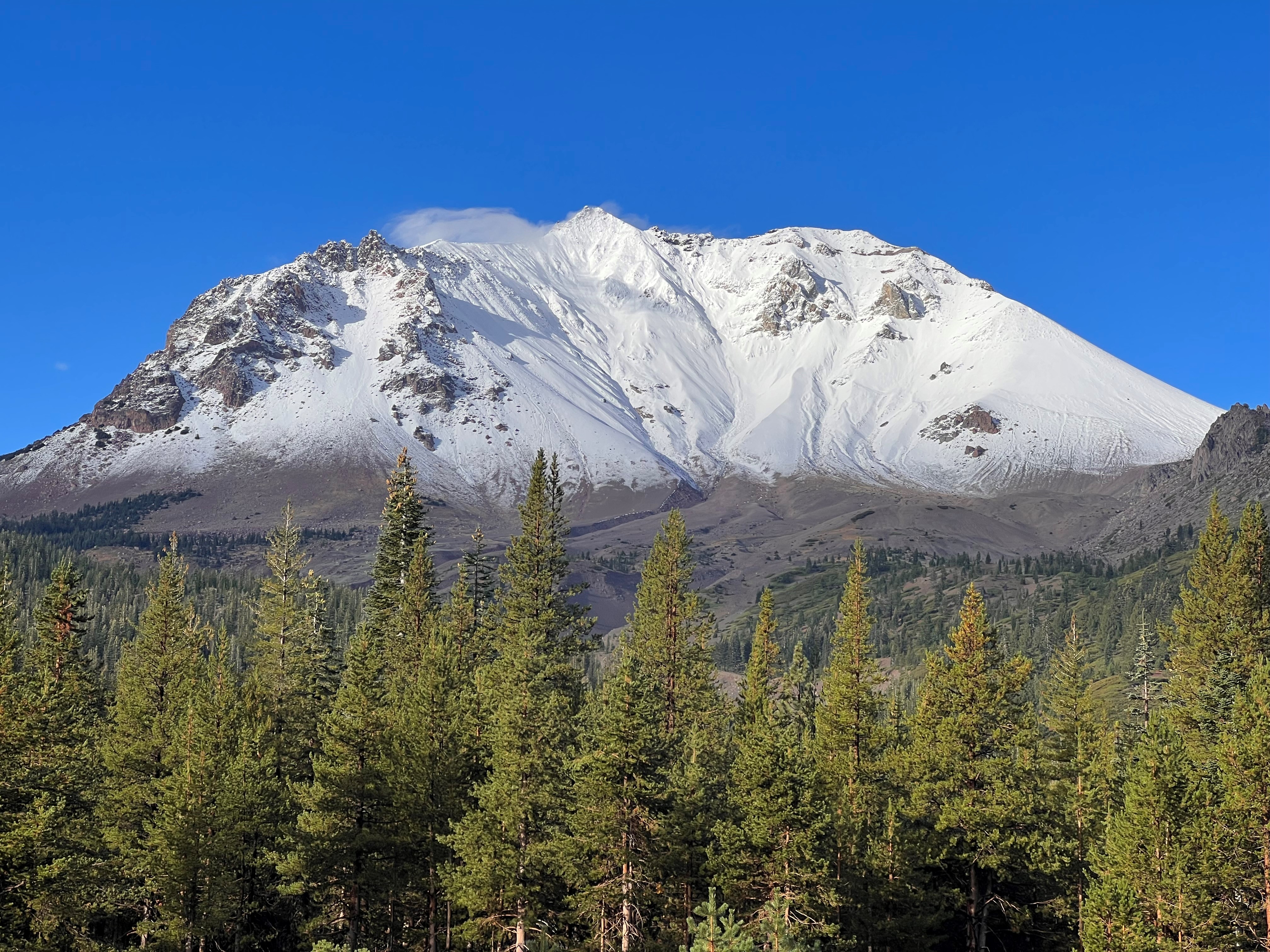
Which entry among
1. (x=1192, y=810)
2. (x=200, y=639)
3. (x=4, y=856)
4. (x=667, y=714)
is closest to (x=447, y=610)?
(x=200, y=639)

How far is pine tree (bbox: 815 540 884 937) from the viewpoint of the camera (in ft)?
156

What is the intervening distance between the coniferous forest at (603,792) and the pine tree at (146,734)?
0.19 m

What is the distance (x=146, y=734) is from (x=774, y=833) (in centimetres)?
2958

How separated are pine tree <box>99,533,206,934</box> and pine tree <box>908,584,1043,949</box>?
32.6m

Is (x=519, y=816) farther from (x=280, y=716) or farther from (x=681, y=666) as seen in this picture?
(x=280, y=716)

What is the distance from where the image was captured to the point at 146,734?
171 feet

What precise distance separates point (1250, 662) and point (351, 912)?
146 ft

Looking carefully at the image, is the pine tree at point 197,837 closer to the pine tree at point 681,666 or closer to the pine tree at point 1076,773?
the pine tree at point 681,666

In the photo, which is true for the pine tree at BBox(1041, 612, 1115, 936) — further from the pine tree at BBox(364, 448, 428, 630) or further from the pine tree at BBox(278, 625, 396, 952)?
the pine tree at BBox(364, 448, 428, 630)

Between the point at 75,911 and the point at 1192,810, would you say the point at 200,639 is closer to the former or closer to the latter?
the point at 75,911

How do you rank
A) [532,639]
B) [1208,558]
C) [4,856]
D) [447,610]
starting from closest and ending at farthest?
1. [4,856]
2. [532,639]
3. [1208,558]
4. [447,610]

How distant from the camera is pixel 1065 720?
6550cm

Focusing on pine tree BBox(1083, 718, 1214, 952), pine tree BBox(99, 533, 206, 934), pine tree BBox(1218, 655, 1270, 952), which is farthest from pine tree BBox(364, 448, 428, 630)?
pine tree BBox(1218, 655, 1270, 952)

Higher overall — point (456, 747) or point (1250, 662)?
point (1250, 662)
